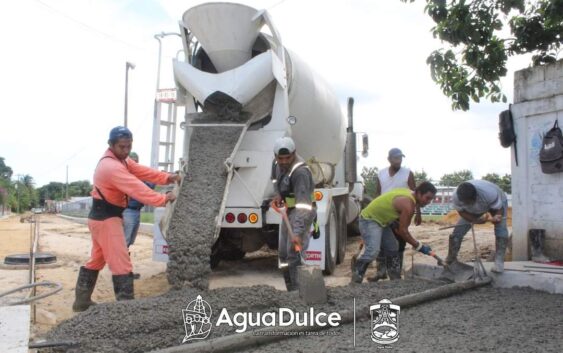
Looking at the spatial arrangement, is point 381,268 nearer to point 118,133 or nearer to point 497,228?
point 497,228

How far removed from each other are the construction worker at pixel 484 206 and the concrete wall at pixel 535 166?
120cm

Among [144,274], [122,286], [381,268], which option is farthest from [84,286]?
[381,268]

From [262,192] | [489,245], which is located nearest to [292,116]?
[262,192]

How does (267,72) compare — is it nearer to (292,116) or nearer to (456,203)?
(292,116)

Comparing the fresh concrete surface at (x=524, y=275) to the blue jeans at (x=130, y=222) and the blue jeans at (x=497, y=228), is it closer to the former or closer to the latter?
the blue jeans at (x=497, y=228)

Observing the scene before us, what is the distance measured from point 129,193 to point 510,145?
481 centimetres

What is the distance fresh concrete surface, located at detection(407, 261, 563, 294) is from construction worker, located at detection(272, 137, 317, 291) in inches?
60.0

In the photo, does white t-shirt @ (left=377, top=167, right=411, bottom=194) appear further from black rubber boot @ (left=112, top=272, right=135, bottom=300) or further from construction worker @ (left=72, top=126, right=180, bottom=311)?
black rubber boot @ (left=112, top=272, right=135, bottom=300)

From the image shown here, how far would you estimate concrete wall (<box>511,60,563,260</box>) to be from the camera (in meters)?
6.20

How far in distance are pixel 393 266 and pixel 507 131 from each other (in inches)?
94.8

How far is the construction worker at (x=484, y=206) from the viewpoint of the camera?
519 centimetres

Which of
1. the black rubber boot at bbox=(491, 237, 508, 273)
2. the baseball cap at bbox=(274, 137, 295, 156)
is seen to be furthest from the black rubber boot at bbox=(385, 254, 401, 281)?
the baseball cap at bbox=(274, 137, 295, 156)

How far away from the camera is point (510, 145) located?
6.78 metres

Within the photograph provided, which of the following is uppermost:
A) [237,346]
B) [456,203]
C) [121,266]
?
[456,203]
